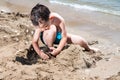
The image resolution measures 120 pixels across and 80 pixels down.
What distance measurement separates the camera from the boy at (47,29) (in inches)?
189

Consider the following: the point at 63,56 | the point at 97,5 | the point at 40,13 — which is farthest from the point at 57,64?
the point at 97,5

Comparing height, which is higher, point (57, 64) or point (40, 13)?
point (40, 13)

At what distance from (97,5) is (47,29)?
18.2 feet

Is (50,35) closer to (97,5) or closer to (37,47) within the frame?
(37,47)

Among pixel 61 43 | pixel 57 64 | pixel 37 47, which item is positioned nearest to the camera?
pixel 57 64

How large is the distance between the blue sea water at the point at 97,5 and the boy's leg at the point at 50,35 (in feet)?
14.2

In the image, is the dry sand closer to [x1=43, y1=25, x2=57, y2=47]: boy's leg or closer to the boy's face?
[x1=43, y1=25, x2=57, y2=47]: boy's leg

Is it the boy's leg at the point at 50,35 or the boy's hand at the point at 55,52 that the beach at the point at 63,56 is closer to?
the boy's hand at the point at 55,52

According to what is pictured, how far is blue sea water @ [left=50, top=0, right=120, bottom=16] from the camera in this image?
31.0 ft

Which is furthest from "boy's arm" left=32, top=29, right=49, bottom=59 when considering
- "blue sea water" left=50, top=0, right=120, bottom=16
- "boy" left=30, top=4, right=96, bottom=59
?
"blue sea water" left=50, top=0, right=120, bottom=16

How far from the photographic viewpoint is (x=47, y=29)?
4.96m

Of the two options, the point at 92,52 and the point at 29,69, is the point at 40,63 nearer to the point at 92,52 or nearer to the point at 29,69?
the point at 29,69

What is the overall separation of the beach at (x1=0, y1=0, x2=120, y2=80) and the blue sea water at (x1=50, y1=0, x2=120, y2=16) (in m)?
1.50

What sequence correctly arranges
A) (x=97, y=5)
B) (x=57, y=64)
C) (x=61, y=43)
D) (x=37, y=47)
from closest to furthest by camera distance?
1. (x=57, y=64)
2. (x=37, y=47)
3. (x=61, y=43)
4. (x=97, y=5)
